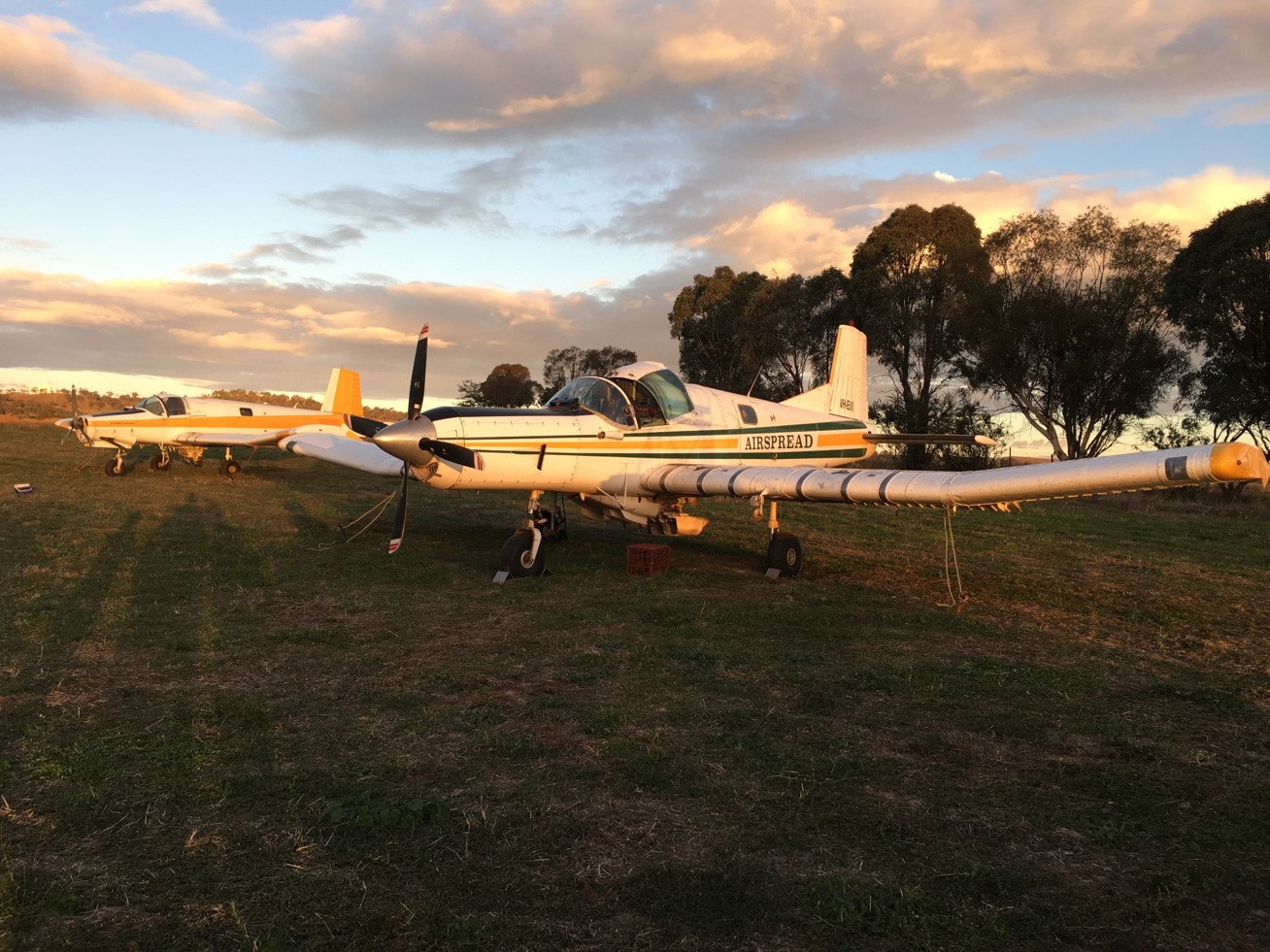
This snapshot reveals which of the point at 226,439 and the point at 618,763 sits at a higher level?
the point at 226,439

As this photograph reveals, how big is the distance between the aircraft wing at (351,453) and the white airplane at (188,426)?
225 centimetres

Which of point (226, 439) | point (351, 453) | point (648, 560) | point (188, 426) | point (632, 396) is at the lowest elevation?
point (648, 560)

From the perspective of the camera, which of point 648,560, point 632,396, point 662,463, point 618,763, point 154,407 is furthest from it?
point 154,407

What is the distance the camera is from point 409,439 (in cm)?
923

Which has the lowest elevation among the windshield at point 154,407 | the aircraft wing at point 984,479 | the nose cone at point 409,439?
the aircraft wing at point 984,479

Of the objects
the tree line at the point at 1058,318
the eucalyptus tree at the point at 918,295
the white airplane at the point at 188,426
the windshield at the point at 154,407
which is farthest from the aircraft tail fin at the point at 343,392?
the eucalyptus tree at the point at 918,295

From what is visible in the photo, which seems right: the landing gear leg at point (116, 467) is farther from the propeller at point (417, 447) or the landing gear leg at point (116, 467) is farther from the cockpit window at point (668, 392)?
the cockpit window at point (668, 392)

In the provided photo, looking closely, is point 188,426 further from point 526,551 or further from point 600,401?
point 526,551

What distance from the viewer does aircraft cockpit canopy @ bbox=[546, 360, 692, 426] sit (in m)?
11.3

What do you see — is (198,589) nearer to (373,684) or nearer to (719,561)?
(373,684)

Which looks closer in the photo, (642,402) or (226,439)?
(642,402)

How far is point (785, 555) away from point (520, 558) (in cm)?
382

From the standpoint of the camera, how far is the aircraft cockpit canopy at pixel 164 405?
23.1 metres

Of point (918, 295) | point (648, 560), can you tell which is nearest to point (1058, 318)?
point (918, 295)
